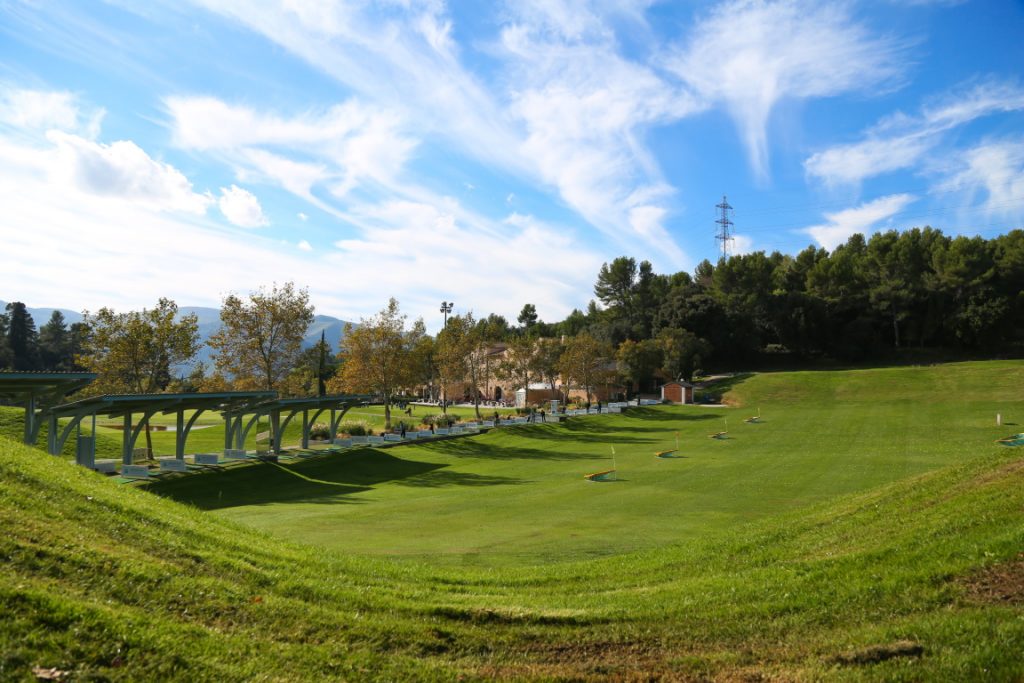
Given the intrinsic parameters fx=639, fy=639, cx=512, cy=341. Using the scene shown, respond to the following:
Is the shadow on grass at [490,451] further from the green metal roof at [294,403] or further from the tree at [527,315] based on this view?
the tree at [527,315]

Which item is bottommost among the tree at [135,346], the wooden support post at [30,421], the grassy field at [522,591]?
the grassy field at [522,591]

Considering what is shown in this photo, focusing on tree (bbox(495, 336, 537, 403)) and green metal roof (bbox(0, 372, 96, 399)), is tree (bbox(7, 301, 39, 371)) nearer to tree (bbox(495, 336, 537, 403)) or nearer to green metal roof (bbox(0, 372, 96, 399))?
tree (bbox(495, 336, 537, 403))

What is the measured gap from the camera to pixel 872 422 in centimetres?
5231

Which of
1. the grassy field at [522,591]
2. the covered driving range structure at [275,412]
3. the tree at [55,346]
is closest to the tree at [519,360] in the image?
the covered driving range structure at [275,412]

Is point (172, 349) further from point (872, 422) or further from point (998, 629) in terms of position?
point (872, 422)

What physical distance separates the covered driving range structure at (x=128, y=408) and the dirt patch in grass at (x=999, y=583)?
26415 mm

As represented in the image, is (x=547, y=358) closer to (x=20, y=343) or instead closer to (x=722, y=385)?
(x=722, y=385)

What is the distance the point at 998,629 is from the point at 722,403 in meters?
72.8

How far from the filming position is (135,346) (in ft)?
121

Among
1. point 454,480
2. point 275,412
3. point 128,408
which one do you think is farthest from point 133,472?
point 454,480

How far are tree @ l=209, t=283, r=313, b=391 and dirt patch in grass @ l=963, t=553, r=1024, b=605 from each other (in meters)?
43.0

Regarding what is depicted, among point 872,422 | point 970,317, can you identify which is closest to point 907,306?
point 970,317

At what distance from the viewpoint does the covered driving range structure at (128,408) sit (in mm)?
24922

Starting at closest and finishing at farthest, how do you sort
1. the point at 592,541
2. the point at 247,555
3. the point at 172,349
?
the point at 247,555, the point at 592,541, the point at 172,349
